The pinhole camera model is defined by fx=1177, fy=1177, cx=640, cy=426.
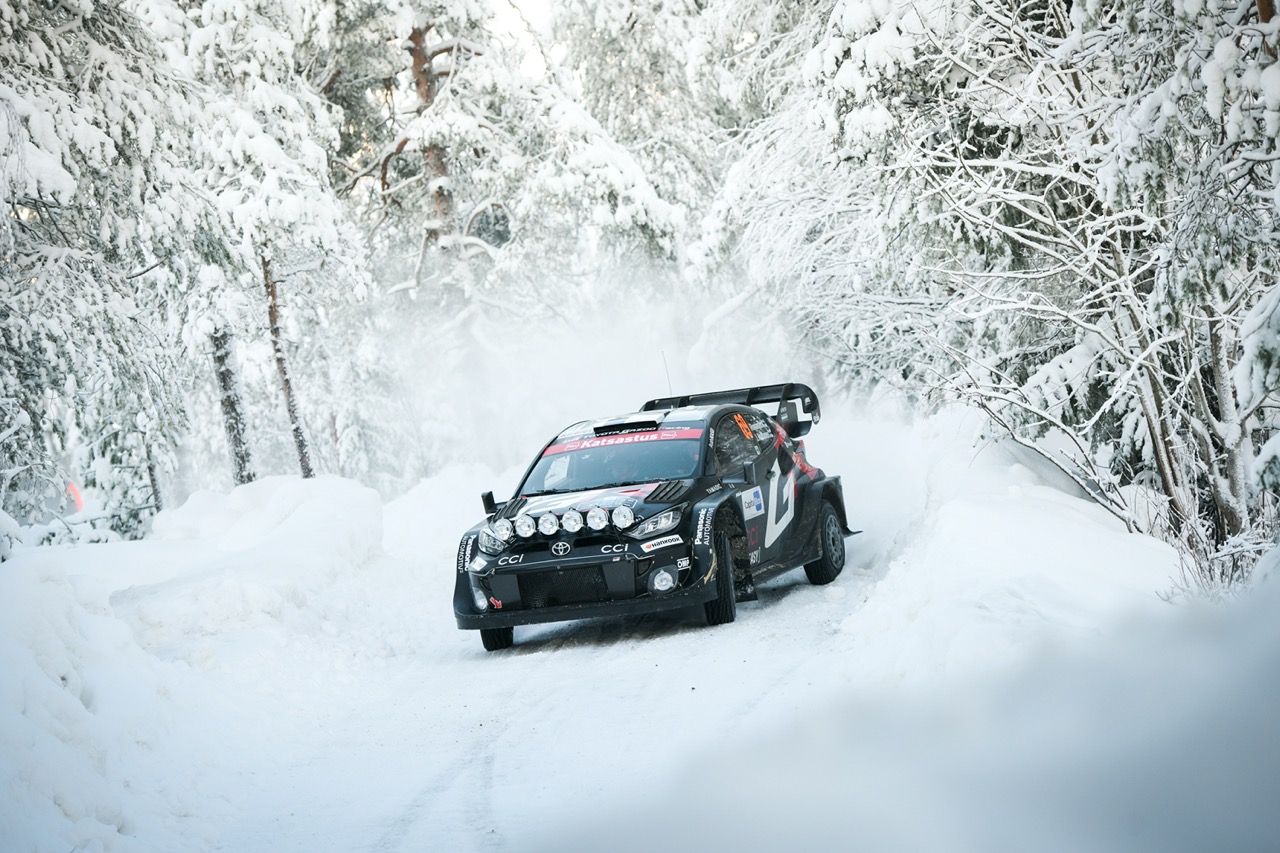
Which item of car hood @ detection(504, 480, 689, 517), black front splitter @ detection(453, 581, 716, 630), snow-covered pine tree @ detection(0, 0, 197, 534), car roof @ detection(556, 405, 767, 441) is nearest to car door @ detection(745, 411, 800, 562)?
car roof @ detection(556, 405, 767, 441)

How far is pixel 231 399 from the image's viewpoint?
18.4 meters

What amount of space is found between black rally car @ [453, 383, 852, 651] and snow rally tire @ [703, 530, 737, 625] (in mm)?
10

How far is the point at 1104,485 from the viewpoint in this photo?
916 centimetres

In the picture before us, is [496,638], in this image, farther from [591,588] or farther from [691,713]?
Result: [691,713]

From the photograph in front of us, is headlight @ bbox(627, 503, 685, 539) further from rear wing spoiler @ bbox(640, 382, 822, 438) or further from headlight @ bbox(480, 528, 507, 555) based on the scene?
rear wing spoiler @ bbox(640, 382, 822, 438)

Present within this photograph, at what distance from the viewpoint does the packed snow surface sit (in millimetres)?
3734

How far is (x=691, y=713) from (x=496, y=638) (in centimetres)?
305

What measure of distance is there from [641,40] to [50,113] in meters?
19.2

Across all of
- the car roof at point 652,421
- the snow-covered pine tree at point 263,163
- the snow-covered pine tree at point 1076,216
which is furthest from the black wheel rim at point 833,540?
the snow-covered pine tree at point 263,163

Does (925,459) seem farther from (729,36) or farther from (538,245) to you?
(538,245)

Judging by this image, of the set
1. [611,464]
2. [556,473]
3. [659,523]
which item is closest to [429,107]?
[556,473]

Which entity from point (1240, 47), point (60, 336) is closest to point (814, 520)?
point (1240, 47)

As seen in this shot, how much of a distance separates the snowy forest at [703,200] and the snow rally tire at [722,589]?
238 centimetres

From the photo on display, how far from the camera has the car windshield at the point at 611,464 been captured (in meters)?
9.08
